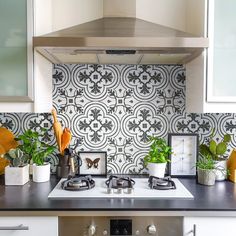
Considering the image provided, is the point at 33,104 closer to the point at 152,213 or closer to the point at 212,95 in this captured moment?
the point at 152,213

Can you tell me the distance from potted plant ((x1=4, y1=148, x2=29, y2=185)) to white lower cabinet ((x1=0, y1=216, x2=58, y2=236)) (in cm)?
38

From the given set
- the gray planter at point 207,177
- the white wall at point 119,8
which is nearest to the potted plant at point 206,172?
the gray planter at point 207,177

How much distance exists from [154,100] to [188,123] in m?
0.27

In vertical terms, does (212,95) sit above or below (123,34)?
below

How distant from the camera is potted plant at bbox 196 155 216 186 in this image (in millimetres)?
1704

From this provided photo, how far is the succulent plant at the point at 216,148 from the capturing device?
1809mm

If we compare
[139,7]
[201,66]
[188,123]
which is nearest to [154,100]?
[188,123]

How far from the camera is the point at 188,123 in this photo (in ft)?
6.38

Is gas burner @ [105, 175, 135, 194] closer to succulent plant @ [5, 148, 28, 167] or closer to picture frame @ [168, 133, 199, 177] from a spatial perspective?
picture frame @ [168, 133, 199, 177]

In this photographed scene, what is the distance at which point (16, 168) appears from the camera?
1.68 m

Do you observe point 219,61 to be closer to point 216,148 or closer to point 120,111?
point 216,148

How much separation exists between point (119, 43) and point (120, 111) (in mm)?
643

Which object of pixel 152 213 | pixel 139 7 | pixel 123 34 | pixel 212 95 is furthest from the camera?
pixel 139 7

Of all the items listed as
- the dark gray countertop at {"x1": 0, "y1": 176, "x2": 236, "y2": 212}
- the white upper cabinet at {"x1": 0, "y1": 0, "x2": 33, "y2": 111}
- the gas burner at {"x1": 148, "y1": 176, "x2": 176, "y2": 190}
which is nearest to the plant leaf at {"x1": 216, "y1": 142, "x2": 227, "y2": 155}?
the dark gray countertop at {"x1": 0, "y1": 176, "x2": 236, "y2": 212}
